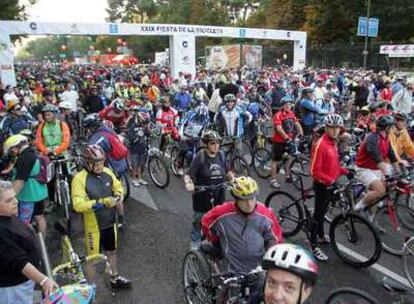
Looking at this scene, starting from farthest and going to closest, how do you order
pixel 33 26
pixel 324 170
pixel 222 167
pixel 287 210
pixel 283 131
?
pixel 33 26 → pixel 283 131 → pixel 287 210 → pixel 324 170 → pixel 222 167

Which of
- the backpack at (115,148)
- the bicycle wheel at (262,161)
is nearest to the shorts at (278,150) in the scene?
the bicycle wheel at (262,161)

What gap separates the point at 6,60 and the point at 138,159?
1070 centimetres

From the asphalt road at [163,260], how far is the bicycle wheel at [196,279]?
459 mm

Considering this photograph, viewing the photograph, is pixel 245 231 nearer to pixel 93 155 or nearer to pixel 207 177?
pixel 207 177

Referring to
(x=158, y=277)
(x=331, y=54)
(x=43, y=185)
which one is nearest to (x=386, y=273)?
(x=158, y=277)

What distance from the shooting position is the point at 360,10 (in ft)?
144

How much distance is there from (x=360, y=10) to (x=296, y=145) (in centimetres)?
3991

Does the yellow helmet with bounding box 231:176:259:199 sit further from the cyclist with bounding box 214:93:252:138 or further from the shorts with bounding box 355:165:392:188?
the cyclist with bounding box 214:93:252:138

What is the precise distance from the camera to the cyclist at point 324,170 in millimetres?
5852

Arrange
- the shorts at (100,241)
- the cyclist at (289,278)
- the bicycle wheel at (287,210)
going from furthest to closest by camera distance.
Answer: the bicycle wheel at (287,210) → the shorts at (100,241) → the cyclist at (289,278)

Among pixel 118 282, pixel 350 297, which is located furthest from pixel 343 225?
pixel 118 282

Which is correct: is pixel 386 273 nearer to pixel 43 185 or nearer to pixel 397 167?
pixel 397 167

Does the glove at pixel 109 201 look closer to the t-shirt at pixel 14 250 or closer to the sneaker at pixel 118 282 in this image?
the t-shirt at pixel 14 250

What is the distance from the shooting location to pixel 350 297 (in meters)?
3.83
